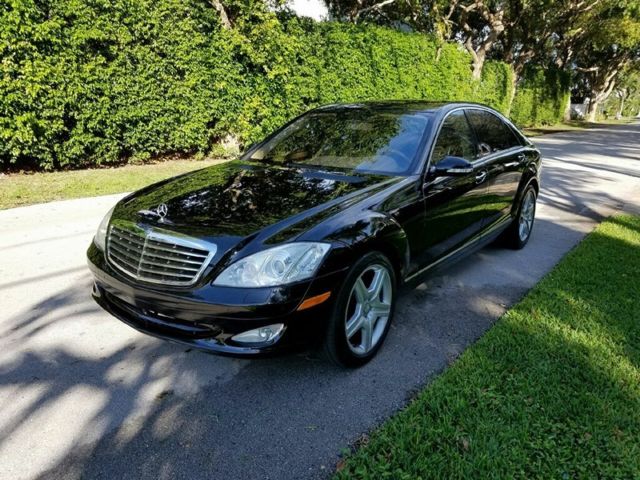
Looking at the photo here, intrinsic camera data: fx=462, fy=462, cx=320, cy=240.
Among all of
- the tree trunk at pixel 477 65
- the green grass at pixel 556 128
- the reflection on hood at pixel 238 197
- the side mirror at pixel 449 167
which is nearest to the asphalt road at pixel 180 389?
the reflection on hood at pixel 238 197

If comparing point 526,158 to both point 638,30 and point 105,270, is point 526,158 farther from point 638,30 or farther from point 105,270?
point 638,30

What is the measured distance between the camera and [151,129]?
373 inches

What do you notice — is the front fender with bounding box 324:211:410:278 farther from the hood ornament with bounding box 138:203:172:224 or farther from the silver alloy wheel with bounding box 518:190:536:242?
Result: the silver alloy wheel with bounding box 518:190:536:242

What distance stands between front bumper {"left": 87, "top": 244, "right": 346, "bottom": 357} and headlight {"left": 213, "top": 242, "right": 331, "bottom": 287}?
0.13 ft

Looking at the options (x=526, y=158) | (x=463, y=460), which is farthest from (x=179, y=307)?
(x=526, y=158)

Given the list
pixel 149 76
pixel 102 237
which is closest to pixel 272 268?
pixel 102 237

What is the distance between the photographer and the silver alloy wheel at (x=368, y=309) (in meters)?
2.82

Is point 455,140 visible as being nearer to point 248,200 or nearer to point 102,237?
point 248,200

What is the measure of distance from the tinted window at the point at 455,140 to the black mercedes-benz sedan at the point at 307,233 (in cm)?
2

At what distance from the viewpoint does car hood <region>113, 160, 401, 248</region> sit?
2593 mm

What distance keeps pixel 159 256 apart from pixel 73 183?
633 centimetres

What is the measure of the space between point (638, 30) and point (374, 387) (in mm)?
27552

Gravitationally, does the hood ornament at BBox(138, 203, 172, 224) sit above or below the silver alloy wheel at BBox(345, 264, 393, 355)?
above

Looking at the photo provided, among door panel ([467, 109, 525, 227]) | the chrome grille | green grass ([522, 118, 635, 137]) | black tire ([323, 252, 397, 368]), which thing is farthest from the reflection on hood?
green grass ([522, 118, 635, 137])
